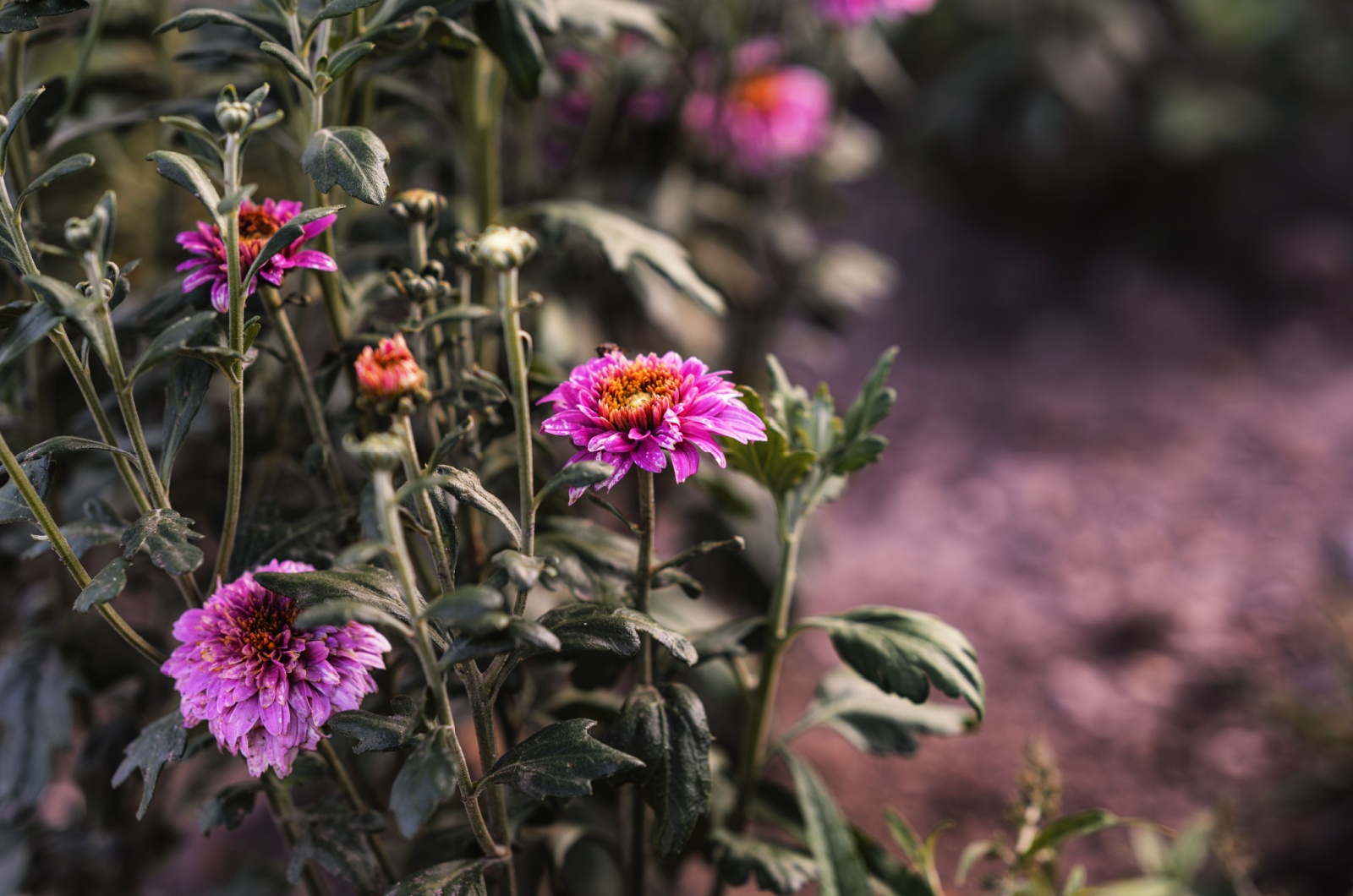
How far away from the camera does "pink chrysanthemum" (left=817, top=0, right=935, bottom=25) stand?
129 centimetres

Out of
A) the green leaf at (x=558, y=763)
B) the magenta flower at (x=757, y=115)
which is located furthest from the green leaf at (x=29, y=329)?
the magenta flower at (x=757, y=115)

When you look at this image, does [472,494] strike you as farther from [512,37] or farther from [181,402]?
[512,37]

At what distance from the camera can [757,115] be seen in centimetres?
144

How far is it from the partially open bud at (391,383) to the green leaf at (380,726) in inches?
6.4

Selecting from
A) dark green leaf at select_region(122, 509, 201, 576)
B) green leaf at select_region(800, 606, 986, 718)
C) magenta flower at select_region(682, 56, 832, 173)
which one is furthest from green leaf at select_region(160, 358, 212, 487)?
magenta flower at select_region(682, 56, 832, 173)

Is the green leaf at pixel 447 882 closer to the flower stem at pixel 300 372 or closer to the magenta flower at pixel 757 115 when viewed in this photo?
the flower stem at pixel 300 372

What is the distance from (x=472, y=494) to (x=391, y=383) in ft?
0.26

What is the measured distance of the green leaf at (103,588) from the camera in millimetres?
525

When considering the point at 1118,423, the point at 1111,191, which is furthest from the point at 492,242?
the point at 1111,191

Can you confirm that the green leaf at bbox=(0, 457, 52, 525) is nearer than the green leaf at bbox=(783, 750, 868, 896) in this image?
Yes

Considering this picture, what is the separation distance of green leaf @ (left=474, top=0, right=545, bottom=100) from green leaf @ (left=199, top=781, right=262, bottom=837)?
1.71 feet

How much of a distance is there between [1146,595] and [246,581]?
156 centimetres

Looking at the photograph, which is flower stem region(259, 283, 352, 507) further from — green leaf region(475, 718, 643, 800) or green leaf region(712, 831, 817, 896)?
green leaf region(712, 831, 817, 896)

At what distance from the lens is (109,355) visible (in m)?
0.55
